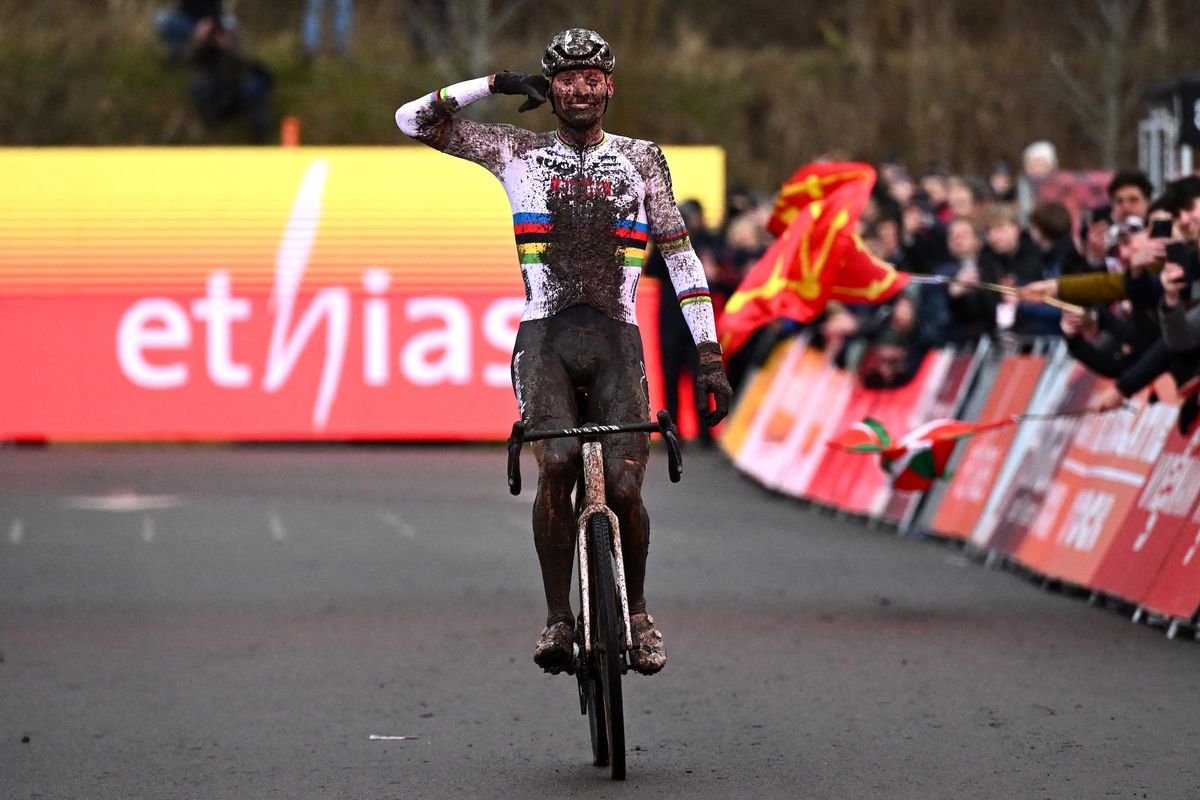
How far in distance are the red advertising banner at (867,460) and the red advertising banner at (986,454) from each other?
1.15 m

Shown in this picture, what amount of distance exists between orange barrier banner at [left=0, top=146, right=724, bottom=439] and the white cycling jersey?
17.4 metres

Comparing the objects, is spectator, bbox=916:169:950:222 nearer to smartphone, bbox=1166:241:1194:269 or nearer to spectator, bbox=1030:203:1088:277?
spectator, bbox=1030:203:1088:277

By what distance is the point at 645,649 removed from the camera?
28.3 feet

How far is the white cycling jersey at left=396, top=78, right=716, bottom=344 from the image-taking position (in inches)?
354

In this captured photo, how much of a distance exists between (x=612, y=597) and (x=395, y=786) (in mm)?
876

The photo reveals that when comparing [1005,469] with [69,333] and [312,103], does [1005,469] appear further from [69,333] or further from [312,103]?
[312,103]

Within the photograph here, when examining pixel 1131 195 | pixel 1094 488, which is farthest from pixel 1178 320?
pixel 1131 195

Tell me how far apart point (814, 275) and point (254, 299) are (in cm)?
1186

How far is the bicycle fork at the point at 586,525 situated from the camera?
8484mm

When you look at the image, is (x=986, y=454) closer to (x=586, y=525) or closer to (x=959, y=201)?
(x=959, y=201)

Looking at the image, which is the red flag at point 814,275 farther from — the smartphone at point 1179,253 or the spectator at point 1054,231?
the smartphone at point 1179,253

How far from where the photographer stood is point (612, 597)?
8.42 m

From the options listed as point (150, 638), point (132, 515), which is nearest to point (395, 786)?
point (150, 638)

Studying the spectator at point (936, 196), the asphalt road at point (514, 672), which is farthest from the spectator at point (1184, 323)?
the spectator at point (936, 196)
